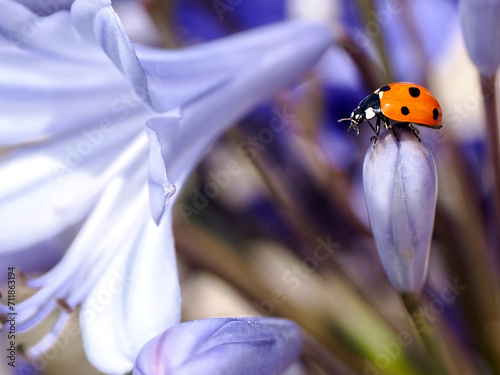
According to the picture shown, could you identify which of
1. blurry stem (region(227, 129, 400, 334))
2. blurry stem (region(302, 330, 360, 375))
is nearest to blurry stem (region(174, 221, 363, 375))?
blurry stem (region(227, 129, 400, 334))

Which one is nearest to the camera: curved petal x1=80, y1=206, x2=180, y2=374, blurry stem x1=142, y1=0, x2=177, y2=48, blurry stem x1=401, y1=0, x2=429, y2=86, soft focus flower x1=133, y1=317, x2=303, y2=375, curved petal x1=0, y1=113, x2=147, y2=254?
soft focus flower x1=133, y1=317, x2=303, y2=375

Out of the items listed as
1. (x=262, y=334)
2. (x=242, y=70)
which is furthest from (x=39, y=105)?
(x=262, y=334)

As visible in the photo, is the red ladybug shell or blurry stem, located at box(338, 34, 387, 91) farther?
blurry stem, located at box(338, 34, 387, 91)

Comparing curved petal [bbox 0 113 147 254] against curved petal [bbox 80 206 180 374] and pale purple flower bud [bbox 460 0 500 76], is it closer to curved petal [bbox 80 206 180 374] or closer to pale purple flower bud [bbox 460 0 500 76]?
curved petal [bbox 80 206 180 374]

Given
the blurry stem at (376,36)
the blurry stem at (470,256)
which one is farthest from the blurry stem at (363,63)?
the blurry stem at (470,256)

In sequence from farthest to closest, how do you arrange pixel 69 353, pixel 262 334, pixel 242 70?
pixel 69 353
pixel 242 70
pixel 262 334

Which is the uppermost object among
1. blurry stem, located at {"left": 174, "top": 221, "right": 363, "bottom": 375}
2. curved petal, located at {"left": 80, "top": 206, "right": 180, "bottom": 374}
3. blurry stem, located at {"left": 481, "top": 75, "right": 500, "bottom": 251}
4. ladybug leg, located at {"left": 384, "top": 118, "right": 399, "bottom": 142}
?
ladybug leg, located at {"left": 384, "top": 118, "right": 399, "bottom": 142}

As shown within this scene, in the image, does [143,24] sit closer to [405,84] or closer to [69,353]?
[69,353]
